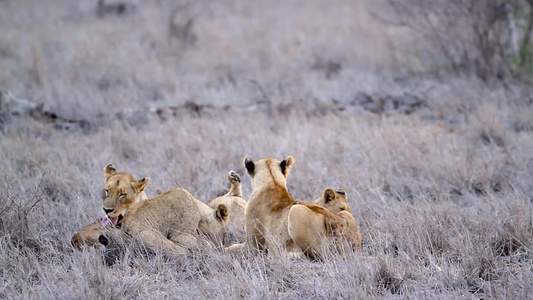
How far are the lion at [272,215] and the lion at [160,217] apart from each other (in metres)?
0.32

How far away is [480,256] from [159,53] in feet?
46.4

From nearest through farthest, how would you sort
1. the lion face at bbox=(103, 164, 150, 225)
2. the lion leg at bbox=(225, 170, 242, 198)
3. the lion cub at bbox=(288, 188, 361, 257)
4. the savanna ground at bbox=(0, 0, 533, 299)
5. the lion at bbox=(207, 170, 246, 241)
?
the savanna ground at bbox=(0, 0, 533, 299) < the lion cub at bbox=(288, 188, 361, 257) < the lion face at bbox=(103, 164, 150, 225) < the lion at bbox=(207, 170, 246, 241) < the lion leg at bbox=(225, 170, 242, 198)

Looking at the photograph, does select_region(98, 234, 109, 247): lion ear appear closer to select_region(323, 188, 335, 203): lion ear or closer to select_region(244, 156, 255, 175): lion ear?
select_region(244, 156, 255, 175): lion ear

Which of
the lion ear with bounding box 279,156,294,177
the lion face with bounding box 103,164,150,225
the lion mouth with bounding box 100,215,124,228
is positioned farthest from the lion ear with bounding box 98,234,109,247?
the lion ear with bounding box 279,156,294,177

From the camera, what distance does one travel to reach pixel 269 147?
30.0ft

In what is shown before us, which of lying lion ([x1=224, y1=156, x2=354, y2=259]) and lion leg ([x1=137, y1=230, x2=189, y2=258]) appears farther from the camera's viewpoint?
lion leg ([x1=137, y1=230, x2=189, y2=258])

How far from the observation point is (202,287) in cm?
471

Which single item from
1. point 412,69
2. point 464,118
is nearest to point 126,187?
point 464,118

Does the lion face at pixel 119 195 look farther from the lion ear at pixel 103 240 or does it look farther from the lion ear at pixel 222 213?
the lion ear at pixel 222 213

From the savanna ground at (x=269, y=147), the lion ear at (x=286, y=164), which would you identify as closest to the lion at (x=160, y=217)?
the savanna ground at (x=269, y=147)

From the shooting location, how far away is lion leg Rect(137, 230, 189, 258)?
17.7 ft

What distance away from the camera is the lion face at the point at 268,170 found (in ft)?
19.5

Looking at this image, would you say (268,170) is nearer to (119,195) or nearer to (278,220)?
(278,220)

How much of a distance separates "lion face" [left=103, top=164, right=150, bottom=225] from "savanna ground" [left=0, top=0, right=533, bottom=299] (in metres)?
0.46
